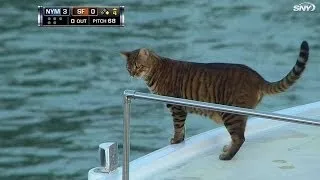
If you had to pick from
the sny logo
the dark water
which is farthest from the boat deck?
the sny logo

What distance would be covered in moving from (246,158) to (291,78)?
81cm

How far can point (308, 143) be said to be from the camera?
15.6ft

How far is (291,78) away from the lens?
5.30 metres

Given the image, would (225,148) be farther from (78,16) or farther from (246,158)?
(78,16)

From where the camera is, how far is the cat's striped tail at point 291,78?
5.05 m

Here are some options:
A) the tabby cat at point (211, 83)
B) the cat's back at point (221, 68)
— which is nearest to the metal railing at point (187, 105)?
the tabby cat at point (211, 83)

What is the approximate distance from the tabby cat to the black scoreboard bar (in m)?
8.09

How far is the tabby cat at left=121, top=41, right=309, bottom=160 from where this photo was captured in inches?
201

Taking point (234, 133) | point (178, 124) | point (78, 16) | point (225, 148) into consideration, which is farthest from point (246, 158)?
point (78, 16)

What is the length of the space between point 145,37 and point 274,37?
7.36ft

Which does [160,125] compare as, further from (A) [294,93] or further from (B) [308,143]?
(B) [308,143]

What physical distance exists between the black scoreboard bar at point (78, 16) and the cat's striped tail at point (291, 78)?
8788 millimetres

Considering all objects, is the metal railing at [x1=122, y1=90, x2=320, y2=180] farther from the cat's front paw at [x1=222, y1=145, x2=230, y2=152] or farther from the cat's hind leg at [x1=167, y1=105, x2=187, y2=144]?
the cat's hind leg at [x1=167, y1=105, x2=187, y2=144]

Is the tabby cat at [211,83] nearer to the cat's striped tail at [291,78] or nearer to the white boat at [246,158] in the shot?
the cat's striped tail at [291,78]
